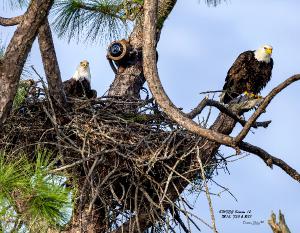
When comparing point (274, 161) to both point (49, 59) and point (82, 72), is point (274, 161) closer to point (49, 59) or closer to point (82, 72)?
point (49, 59)

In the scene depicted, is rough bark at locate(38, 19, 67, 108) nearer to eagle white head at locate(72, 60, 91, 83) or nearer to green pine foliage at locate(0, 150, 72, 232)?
green pine foliage at locate(0, 150, 72, 232)

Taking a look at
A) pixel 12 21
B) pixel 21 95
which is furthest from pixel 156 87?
pixel 21 95

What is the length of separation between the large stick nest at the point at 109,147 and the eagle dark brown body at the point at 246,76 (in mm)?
1224

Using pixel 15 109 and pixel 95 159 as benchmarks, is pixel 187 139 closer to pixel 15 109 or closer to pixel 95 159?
pixel 95 159

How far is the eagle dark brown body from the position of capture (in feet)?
22.1

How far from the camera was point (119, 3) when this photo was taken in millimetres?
6812

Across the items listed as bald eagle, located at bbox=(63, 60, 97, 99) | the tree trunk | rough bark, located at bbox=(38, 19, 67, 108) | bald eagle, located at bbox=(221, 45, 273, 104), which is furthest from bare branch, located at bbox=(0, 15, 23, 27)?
A: bald eagle, located at bbox=(221, 45, 273, 104)

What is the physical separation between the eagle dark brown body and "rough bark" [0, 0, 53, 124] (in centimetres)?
239

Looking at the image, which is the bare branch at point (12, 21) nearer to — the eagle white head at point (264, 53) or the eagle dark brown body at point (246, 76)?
the eagle dark brown body at point (246, 76)

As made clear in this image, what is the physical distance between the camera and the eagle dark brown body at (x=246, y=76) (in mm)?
6742

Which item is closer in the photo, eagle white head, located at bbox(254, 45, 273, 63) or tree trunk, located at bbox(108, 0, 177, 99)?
tree trunk, located at bbox(108, 0, 177, 99)

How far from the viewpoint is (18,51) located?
4.47 meters

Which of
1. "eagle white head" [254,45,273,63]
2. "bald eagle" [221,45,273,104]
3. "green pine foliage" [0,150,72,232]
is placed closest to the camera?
"green pine foliage" [0,150,72,232]

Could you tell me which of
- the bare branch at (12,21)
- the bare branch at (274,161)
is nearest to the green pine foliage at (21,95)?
the bare branch at (12,21)
